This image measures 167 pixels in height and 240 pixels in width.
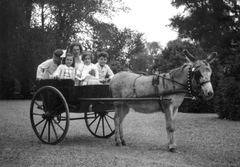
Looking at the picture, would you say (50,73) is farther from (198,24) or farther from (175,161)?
(198,24)

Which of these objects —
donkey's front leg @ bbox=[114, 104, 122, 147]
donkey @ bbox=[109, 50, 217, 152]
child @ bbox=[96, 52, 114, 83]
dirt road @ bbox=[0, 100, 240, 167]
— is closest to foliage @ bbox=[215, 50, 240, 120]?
dirt road @ bbox=[0, 100, 240, 167]

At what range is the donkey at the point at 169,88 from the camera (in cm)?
571

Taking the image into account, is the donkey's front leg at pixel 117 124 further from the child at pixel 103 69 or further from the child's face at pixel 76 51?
the child's face at pixel 76 51

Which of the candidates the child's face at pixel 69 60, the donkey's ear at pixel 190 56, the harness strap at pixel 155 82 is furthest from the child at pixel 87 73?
the donkey's ear at pixel 190 56

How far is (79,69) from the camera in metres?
7.93

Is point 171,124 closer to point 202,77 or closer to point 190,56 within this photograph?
point 202,77

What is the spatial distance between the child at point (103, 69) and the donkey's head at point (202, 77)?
2616 mm

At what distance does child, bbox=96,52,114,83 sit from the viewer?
7832 millimetres

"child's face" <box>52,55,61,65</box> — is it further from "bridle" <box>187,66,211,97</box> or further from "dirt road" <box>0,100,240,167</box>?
"bridle" <box>187,66,211,97</box>

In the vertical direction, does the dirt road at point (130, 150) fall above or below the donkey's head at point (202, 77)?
below

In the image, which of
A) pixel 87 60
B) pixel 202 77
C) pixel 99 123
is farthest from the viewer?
A: pixel 99 123

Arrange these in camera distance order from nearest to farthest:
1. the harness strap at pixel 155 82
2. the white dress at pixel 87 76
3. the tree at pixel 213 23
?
the harness strap at pixel 155 82, the white dress at pixel 87 76, the tree at pixel 213 23

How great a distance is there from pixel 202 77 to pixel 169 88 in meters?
0.73

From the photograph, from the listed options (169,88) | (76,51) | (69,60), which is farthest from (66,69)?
(169,88)
